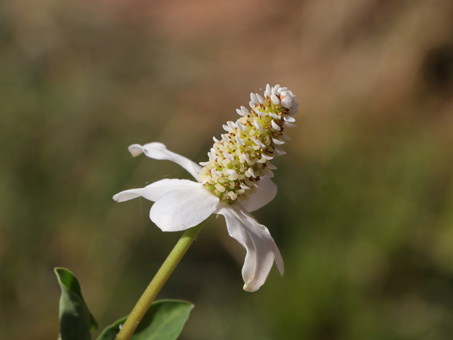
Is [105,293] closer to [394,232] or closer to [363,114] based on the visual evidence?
[394,232]

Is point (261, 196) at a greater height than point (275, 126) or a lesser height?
lesser

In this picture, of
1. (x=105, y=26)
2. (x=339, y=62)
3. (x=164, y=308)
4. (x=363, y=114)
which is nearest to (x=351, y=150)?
(x=363, y=114)

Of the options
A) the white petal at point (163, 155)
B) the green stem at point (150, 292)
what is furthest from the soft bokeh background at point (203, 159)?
the green stem at point (150, 292)

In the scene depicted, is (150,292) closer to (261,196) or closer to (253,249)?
(253,249)

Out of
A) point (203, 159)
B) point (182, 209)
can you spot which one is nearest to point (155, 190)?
point (182, 209)

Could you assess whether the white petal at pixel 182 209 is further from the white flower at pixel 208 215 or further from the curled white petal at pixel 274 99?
the curled white petal at pixel 274 99
